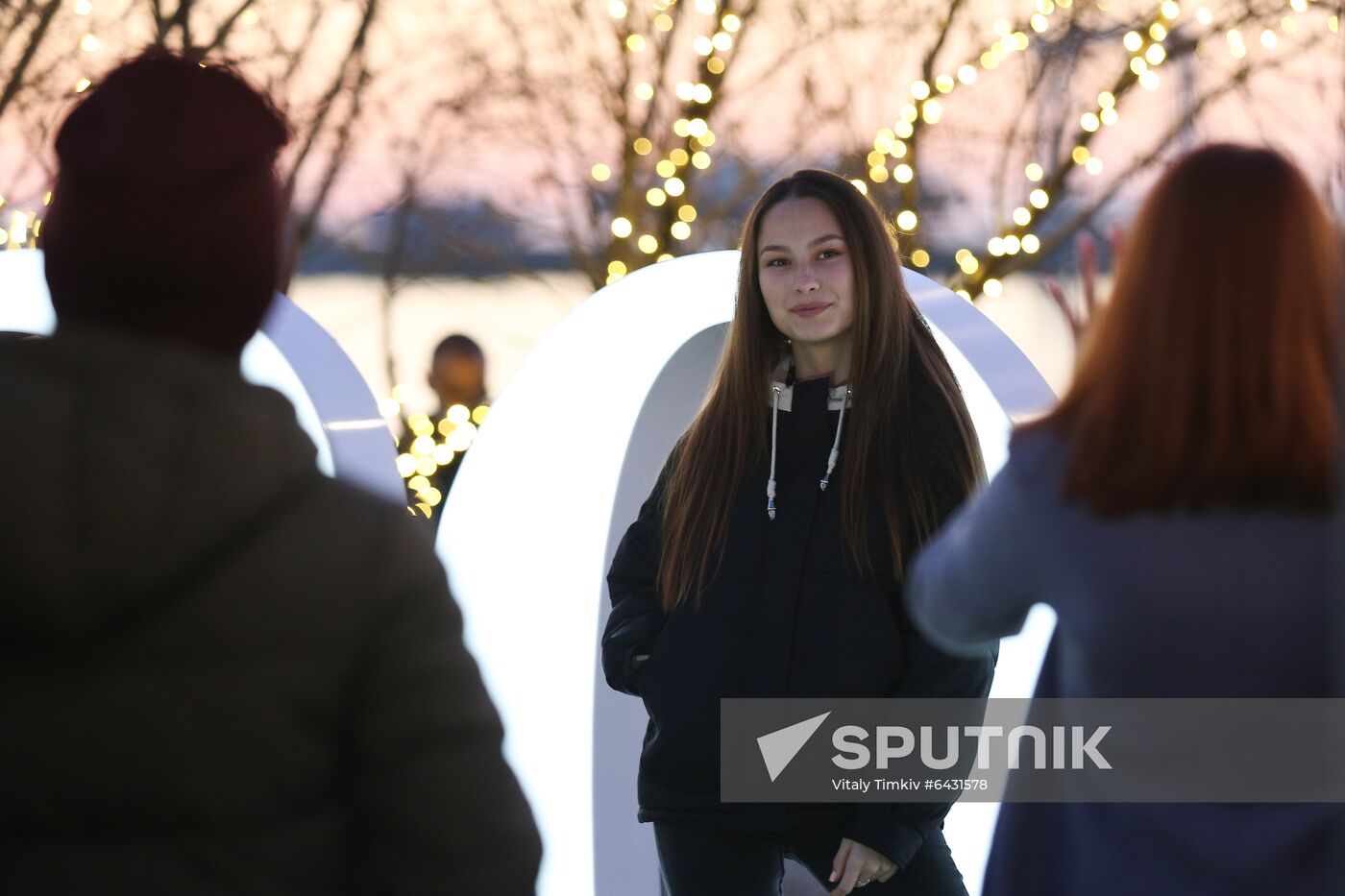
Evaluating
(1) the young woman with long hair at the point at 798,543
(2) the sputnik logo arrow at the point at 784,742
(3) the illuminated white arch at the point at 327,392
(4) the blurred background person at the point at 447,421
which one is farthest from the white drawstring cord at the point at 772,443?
(4) the blurred background person at the point at 447,421

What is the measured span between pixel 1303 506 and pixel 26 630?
1027mm

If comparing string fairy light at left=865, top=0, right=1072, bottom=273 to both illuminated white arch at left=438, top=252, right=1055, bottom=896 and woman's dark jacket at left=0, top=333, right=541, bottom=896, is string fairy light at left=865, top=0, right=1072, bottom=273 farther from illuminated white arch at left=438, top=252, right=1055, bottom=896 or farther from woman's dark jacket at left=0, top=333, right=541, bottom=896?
woman's dark jacket at left=0, top=333, right=541, bottom=896

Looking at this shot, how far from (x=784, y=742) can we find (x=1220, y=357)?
94cm

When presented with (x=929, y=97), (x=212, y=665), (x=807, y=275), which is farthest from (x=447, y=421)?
(x=212, y=665)

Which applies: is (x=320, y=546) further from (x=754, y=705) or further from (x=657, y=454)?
(x=657, y=454)

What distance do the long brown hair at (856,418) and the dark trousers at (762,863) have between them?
346 millimetres

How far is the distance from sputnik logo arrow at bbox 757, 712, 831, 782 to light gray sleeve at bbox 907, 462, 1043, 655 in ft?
2.05

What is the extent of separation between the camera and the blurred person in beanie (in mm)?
1022

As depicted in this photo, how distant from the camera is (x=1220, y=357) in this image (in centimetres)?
134

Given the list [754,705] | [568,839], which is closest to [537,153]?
[568,839]

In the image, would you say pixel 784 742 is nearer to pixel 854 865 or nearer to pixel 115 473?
pixel 854 865

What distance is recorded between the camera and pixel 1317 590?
1.31m

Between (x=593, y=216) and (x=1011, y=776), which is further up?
(x=593, y=216)

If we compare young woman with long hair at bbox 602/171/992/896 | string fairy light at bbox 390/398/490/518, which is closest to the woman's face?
young woman with long hair at bbox 602/171/992/896
